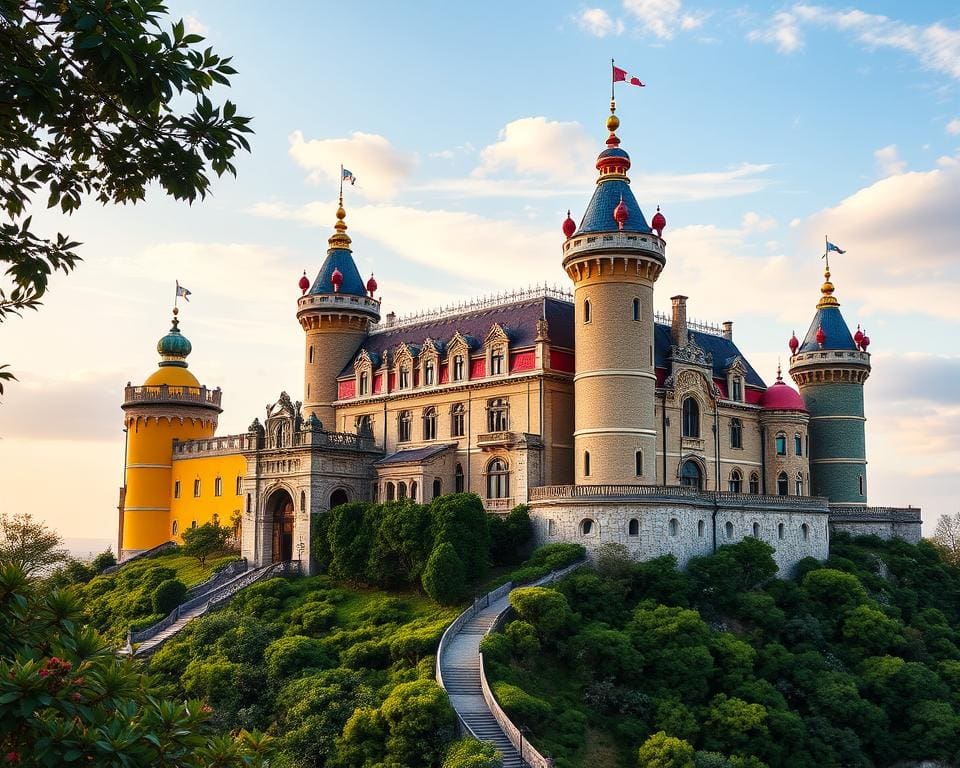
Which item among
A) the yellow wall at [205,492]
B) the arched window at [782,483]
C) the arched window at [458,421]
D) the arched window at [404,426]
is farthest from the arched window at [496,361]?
the arched window at [782,483]

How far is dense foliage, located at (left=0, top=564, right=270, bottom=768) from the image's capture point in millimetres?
8586

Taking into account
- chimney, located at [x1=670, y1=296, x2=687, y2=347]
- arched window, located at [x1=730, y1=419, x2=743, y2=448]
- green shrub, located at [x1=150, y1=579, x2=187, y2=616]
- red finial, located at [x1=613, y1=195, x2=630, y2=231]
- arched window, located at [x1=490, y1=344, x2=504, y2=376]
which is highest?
red finial, located at [x1=613, y1=195, x2=630, y2=231]

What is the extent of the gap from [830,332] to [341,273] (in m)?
31.4

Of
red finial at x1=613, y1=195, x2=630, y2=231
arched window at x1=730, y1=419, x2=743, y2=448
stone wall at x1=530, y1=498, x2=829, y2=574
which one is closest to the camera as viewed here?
stone wall at x1=530, y1=498, x2=829, y2=574

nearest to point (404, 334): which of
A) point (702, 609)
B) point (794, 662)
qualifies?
point (702, 609)

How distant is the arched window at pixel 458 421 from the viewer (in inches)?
2114

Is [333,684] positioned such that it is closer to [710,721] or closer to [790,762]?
[710,721]

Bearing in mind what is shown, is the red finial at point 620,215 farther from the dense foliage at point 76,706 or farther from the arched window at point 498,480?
the dense foliage at point 76,706

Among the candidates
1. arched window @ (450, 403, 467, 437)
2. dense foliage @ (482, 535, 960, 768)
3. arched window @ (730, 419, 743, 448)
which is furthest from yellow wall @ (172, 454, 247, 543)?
arched window @ (730, 419, 743, 448)

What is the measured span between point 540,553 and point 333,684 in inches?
493

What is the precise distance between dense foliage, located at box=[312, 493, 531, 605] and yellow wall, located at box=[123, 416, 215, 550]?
20.6 meters

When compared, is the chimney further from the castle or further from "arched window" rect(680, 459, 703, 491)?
"arched window" rect(680, 459, 703, 491)

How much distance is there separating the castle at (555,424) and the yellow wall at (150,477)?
133 millimetres

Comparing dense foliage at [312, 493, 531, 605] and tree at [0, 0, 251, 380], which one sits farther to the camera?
dense foliage at [312, 493, 531, 605]
